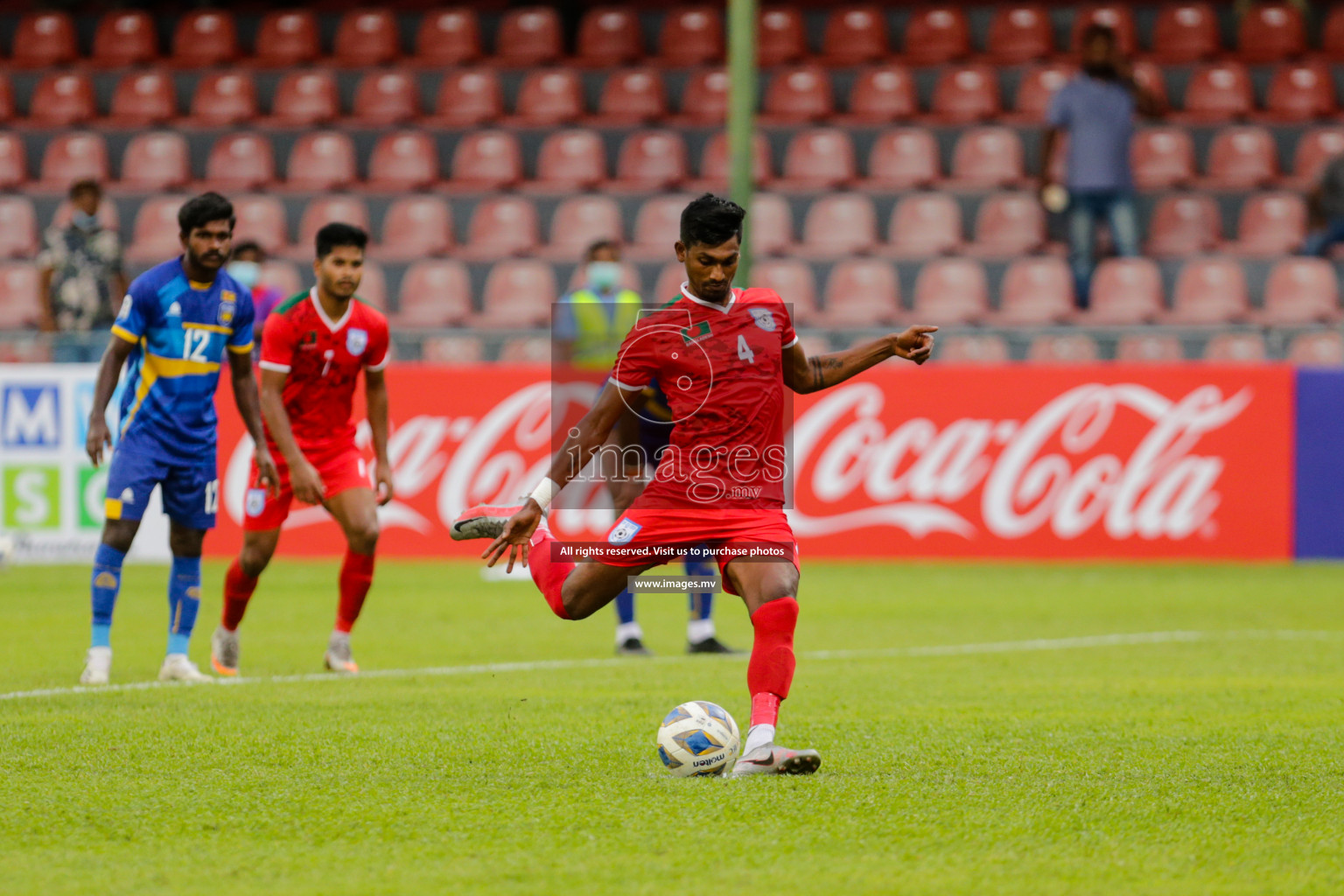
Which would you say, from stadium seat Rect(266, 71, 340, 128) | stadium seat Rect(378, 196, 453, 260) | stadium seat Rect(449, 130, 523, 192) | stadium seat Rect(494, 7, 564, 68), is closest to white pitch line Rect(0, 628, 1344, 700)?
stadium seat Rect(378, 196, 453, 260)

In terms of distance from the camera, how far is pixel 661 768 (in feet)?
18.9

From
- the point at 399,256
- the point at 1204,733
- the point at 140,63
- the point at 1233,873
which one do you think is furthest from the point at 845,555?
the point at 140,63

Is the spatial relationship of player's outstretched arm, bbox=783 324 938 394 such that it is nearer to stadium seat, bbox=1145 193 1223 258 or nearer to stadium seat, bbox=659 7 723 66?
stadium seat, bbox=1145 193 1223 258

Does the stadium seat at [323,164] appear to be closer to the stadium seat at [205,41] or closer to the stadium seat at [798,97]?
the stadium seat at [205,41]

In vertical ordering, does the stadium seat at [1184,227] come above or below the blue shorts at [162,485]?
above

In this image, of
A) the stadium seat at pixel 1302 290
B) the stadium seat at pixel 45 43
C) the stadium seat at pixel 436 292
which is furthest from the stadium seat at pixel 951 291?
the stadium seat at pixel 45 43

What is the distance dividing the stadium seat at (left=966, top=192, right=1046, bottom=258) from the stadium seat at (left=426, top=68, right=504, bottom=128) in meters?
5.79

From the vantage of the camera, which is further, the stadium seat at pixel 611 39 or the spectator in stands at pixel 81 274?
the stadium seat at pixel 611 39

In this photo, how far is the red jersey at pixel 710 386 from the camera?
5684mm

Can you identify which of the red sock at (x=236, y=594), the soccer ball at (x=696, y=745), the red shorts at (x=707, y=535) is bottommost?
the soccer ball at (x=696, y=745)

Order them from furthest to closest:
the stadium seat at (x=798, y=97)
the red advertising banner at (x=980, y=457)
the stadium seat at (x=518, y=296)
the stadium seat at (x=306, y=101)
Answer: the stadium seat at (x=306, y=101)
the stadium seat at (x=798, y=97)
the stadium seat at (x=518, y=296)
the red advertising banner at (x=980, y=457)

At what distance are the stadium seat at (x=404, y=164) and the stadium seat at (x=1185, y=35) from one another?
8.46 m

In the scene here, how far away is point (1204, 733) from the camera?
658 cm

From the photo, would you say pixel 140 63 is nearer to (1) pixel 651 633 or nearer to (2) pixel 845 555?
(2) pixel 845 555
